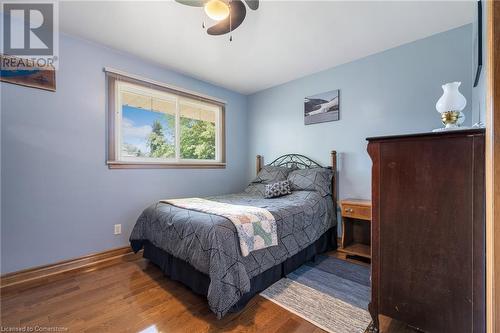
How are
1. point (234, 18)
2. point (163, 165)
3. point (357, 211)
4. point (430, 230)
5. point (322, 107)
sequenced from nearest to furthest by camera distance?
point (430, 230) → point (234, 18) → point (357, 211) → point (163, 165) → point (322, 107)

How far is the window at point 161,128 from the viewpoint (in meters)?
2.58

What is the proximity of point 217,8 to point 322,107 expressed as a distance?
2.03 meters

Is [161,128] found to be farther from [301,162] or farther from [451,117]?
[451,117]

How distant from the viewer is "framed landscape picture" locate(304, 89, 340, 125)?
2971 millimetres

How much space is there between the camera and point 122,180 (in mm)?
2570

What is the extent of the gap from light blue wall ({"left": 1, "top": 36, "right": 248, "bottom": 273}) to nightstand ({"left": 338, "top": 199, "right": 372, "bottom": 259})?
94.9 inches

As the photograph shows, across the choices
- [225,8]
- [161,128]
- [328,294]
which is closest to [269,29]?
[225,8]

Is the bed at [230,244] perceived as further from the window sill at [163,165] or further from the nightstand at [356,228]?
the window sill at [163,165]

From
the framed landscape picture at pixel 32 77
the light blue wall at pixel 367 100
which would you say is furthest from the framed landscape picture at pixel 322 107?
the framed landscape picture at pixel 32 77

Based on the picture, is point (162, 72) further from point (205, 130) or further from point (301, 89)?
point (301, 89)

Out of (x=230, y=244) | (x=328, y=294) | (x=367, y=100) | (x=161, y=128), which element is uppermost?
(x=367, y=100)

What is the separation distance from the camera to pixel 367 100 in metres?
2.71

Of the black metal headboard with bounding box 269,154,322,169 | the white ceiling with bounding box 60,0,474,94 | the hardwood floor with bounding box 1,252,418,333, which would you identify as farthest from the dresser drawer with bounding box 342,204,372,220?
the white ceiling with bounding box 60,0,474,94

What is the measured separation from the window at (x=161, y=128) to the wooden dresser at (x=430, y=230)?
102 inches
